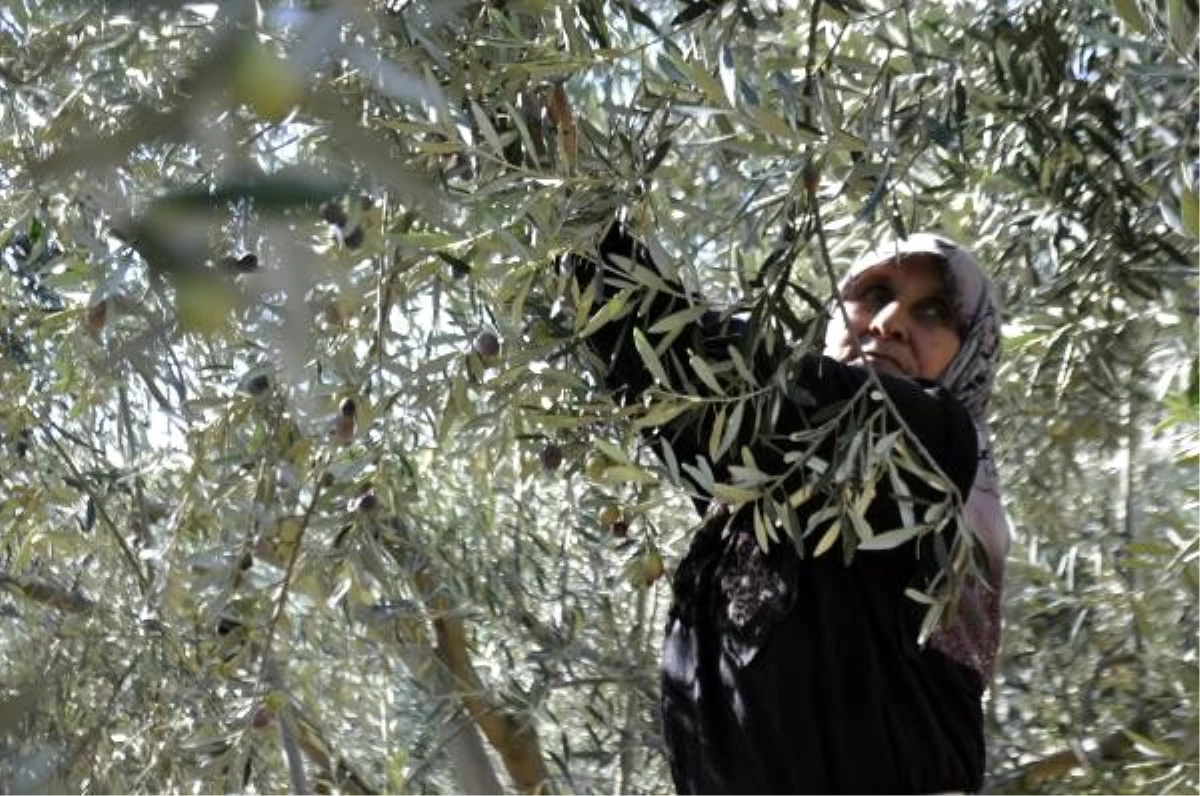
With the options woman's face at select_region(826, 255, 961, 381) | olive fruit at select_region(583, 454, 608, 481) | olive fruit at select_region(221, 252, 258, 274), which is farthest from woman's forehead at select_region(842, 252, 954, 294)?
olive fruit at select_region(221, 252, 258, 274)

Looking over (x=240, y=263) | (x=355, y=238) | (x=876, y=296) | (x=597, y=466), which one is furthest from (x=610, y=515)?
(x=240, y=263)

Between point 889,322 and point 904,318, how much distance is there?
0.02 m

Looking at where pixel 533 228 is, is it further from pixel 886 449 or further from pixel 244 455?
pixel 244 455

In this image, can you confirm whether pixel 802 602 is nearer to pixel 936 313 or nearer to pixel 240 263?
pixel 936 313

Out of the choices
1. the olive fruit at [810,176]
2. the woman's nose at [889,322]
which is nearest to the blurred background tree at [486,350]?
the olive fruit at [810,176]

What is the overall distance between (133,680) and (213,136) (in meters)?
2.83

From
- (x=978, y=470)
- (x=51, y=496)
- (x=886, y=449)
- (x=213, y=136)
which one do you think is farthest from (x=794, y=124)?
(x=51, y=496)

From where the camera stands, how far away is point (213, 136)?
83 cm

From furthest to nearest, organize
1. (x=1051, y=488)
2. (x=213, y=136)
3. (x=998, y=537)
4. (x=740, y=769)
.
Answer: (x=1051, y=488) → (x=998, y=537) → (x=740, y=769) → (x=213, y=136)

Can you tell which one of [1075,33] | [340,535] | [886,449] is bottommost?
[886,449]

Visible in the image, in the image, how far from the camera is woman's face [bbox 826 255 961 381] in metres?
2.59

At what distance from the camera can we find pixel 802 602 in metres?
2.36

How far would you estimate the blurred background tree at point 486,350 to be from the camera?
1296 mm

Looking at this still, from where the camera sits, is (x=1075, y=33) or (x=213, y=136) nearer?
(x=213, y=136)
